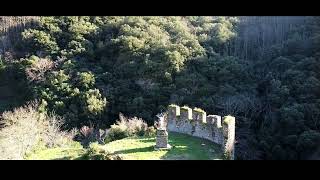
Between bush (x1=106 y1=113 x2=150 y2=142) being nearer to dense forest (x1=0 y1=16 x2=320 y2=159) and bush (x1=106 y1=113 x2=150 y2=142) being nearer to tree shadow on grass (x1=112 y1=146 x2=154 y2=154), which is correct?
tree shadow on grass (x1=112 y1=146 x2=154 y2=154)

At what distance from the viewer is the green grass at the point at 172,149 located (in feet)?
36.0

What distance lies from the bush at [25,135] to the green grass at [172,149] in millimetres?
2100

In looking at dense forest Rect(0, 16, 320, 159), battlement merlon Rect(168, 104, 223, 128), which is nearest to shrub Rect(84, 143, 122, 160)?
battlement merlon Rect(168, 104, 223, 128)

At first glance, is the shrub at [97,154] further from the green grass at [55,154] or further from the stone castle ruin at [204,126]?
the stone castle ruin at [204,126]

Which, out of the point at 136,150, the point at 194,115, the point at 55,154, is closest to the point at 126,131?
the point at 194,115

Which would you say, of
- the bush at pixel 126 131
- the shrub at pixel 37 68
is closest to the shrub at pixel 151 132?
the bush at pixel 126 131

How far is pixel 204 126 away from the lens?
13109 mm

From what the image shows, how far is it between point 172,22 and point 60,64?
5387mm

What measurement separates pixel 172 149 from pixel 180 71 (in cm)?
879

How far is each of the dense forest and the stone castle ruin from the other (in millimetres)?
3942
